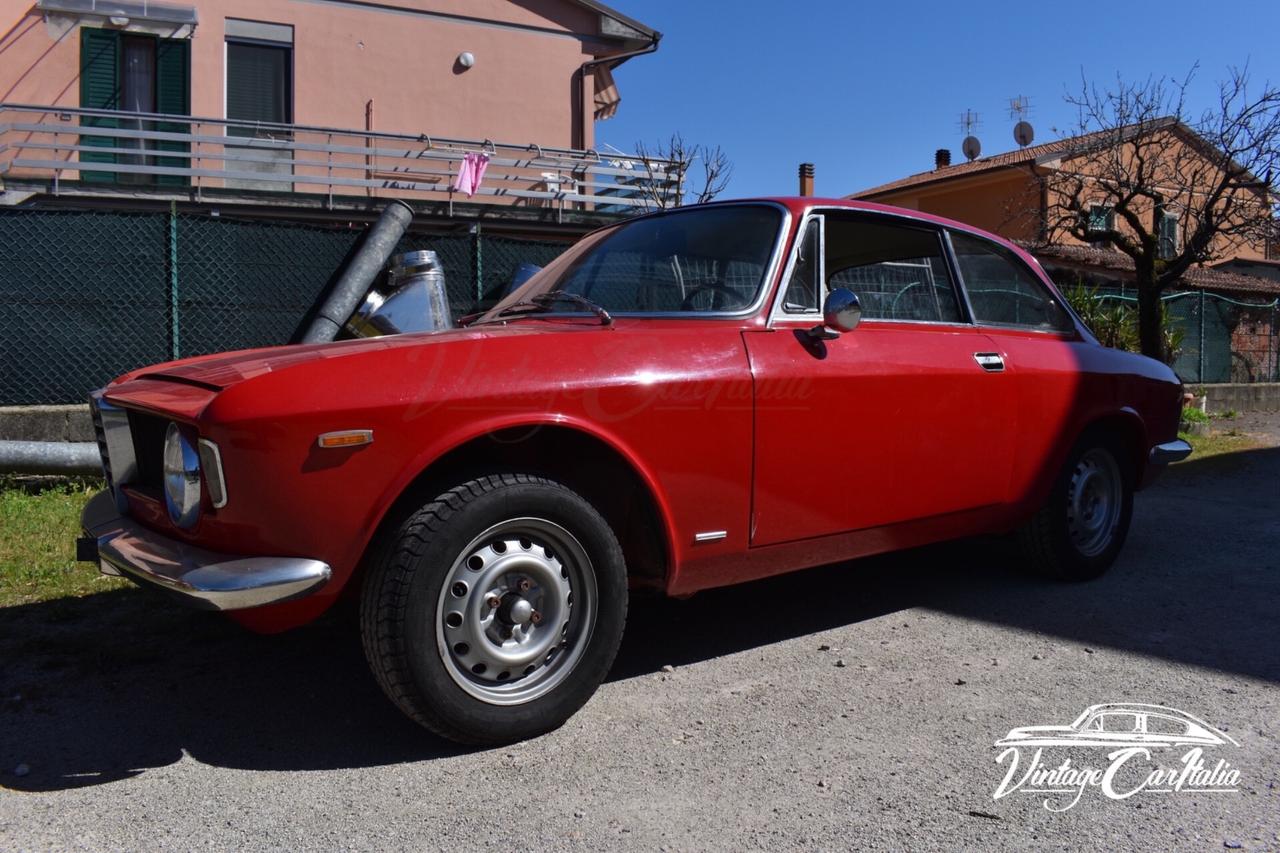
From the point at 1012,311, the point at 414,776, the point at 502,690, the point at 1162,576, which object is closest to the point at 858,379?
the point at 1012,311

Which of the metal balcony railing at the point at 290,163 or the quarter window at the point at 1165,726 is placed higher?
the metal balcony railing at the point at 290,163

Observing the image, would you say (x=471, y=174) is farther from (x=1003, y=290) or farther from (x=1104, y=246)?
(x=1003, y=290)

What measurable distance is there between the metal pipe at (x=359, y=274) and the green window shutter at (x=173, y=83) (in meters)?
7.82

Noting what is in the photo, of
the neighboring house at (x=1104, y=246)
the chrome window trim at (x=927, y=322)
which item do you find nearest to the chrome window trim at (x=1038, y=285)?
the chrome window trim at (x=927, y=322)

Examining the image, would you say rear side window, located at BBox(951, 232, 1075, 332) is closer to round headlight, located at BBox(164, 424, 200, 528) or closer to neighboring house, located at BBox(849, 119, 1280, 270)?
round headlight, located at BBox(164, 424, 200, 528)

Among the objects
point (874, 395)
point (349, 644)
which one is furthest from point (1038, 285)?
point (349, 644)

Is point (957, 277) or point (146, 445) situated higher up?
point (957, 277)

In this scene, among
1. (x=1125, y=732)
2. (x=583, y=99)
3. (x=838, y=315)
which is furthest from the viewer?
(x=583, y=99)

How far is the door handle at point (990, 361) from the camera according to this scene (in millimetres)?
4250

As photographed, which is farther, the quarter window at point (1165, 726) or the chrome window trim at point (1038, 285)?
the chrome window trim at point (1038, 285)

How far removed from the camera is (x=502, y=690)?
118 inches

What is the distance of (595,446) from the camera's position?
3.23 metres

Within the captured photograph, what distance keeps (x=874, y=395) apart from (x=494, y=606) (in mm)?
1621

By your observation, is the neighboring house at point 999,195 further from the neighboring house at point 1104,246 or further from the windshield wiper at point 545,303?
the windshield wiper at point 545,303
